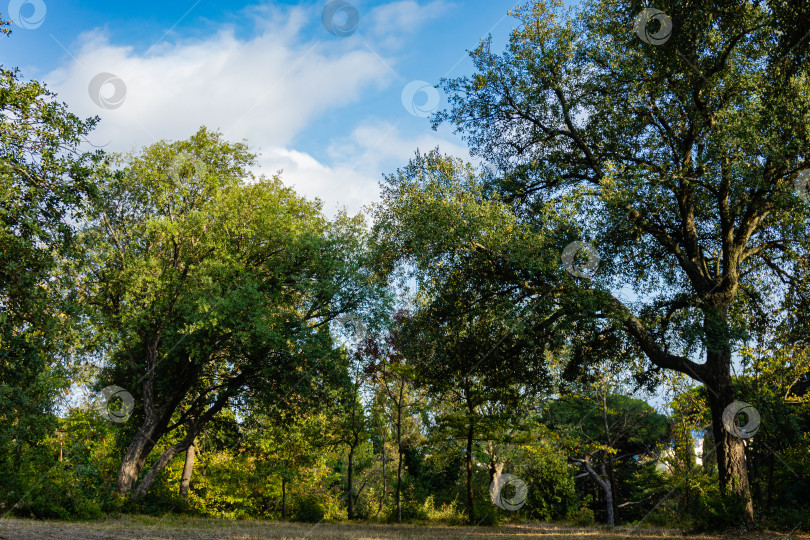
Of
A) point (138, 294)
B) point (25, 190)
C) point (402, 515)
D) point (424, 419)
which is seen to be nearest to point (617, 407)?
point (424, 419)

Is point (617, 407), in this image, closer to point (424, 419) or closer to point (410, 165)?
point (424, 419)

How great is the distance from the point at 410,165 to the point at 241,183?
46.1 ft
